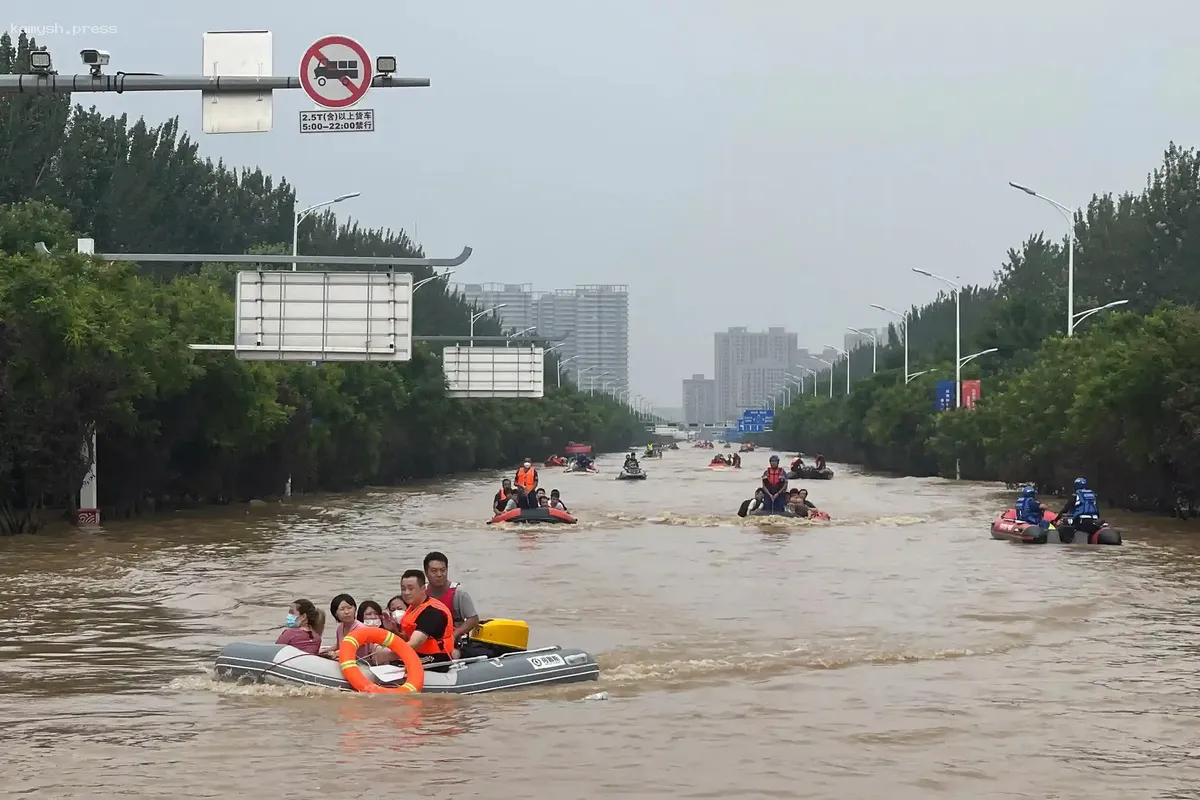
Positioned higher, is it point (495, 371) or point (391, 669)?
point (495, 371)

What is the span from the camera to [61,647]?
1892cm

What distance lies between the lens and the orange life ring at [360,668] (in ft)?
50.9

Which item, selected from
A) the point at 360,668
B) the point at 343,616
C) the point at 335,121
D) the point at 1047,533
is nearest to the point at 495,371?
the point at 1047,533

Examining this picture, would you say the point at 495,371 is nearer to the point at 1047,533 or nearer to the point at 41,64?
the point at 1047,533

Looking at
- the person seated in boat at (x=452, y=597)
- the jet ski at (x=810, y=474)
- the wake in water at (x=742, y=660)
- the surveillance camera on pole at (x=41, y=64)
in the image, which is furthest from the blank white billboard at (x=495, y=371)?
the person seated in boat at (x=452, y=597)

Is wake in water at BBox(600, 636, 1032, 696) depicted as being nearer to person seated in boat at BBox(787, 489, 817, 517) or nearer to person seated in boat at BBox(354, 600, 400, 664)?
person seated in boat at BBox(354, 600, 400, 664)

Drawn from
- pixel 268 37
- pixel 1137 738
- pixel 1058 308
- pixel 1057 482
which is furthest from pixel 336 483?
pixel 1137 738

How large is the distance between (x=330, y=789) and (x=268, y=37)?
8.51 meters

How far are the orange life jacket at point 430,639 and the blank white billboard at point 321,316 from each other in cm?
2554

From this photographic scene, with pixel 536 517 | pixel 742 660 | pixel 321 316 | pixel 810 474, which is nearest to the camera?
pixel 742 660

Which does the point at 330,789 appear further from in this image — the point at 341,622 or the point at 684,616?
the point at 684,616

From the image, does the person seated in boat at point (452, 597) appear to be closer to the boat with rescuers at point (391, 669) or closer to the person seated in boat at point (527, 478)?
the boat with rescuers at point (391, 669)

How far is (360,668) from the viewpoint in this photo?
15.7 meters

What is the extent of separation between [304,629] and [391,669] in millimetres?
1336
